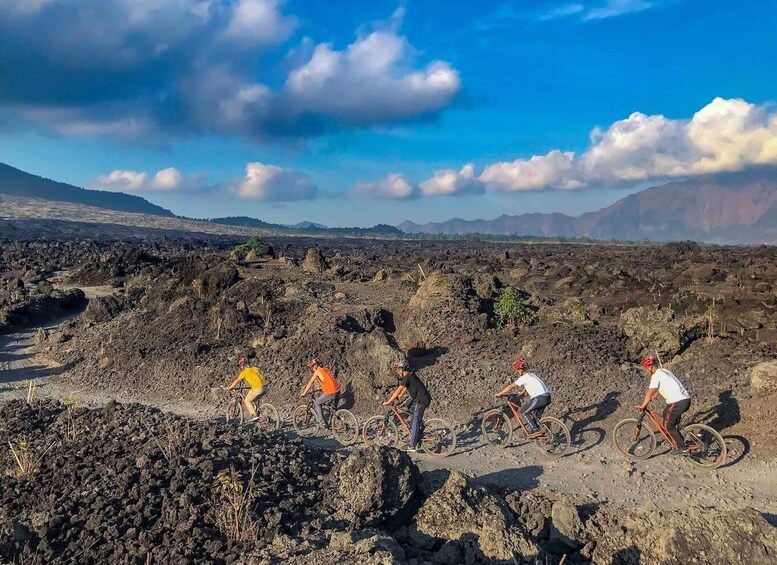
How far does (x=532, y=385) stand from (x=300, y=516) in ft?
16.1

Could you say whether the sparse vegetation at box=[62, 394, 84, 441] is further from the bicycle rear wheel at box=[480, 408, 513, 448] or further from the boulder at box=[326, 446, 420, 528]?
the bicycle rear wheel at box=[480, 408, 513, 448]

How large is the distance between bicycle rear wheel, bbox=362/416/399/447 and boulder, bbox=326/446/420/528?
283 centimetres

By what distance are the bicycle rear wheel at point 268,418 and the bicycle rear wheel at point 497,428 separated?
173 inches

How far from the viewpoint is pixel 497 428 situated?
11164 millimetres

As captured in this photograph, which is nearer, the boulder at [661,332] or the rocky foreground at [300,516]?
the rocky foreground at [300,516]

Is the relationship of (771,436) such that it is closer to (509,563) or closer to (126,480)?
(509,563)

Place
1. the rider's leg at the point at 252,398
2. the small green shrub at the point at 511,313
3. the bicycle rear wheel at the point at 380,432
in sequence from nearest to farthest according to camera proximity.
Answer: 1. the bicycle rear wheel at the point at 380,432
2. the rider's leg at the point at 252,398
3. the small green shrub at the point at 511,313

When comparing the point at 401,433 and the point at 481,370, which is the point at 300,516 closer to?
the point at 401,433

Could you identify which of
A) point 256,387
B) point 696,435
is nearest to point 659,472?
point 696,435

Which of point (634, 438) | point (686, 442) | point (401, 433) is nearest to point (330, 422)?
point (401, 433)

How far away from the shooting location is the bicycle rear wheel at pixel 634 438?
1021 cm

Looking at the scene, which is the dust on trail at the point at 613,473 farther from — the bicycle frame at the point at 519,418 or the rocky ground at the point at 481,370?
the bicycle frame at the point at 519,418

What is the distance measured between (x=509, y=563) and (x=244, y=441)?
5.08 metres

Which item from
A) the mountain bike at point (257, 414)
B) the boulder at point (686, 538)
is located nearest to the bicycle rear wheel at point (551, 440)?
the boulder at point (686, 538)
